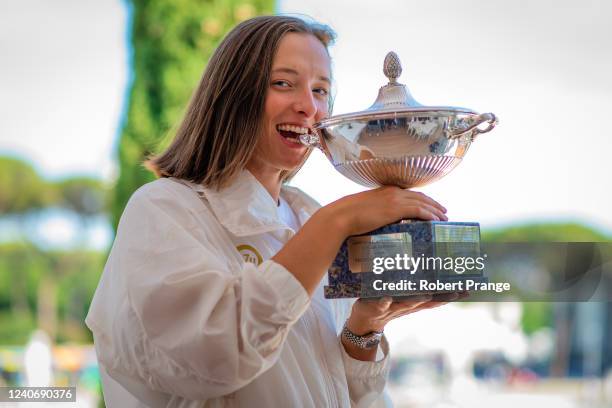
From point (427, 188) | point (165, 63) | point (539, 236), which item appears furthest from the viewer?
point (539, 236)

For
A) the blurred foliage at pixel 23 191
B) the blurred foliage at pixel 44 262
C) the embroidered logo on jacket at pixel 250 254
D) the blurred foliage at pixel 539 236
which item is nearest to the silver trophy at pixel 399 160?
the embroidered logo on jacket at pixel 250 254

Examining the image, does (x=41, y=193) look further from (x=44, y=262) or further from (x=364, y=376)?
(x=364, y=376)

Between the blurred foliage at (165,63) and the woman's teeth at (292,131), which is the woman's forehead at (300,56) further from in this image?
the blurred foliage at (165,63)

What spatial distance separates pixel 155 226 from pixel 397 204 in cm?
31

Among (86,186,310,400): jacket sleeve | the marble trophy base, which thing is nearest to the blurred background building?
the marble trophy base

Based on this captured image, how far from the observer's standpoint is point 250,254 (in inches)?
42.8

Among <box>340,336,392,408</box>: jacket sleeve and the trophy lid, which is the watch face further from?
the trophy lid

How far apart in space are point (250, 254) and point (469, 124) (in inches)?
13.7

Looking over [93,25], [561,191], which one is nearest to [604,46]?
[561,191]

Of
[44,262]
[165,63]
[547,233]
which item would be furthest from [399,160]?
[547,233]

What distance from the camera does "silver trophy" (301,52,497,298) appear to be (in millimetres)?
986

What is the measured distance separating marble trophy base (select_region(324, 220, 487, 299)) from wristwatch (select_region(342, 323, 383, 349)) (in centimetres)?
12

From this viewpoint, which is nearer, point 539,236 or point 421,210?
point 421,210

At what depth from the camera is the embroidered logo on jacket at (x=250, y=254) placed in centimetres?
A: 108
